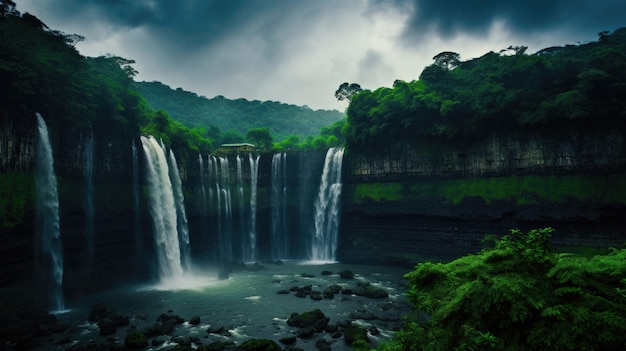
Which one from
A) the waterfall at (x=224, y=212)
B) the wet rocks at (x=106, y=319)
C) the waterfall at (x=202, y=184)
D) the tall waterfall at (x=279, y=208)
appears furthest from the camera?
the tall waterfall at (x=279, y=208)

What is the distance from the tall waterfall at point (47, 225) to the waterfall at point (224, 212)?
17.7 meters

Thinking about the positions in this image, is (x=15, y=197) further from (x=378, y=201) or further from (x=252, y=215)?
(x=378, y=201)

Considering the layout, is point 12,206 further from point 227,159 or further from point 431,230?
point 431,230

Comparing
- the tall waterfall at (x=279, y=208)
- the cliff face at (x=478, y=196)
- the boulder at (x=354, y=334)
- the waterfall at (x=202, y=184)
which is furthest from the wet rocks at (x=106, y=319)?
the cliff face at (x=478, y=196)

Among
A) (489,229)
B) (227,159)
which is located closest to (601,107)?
(489,229)

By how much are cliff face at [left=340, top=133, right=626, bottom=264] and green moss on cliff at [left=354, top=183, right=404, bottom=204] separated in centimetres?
11

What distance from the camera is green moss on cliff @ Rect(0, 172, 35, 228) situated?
742 inches

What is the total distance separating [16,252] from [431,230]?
3172cm

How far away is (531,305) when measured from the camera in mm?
5496

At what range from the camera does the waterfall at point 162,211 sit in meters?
29.9

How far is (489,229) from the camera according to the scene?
101 ft

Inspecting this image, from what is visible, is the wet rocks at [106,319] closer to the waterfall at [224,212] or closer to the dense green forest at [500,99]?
the waterfall at [224,212]

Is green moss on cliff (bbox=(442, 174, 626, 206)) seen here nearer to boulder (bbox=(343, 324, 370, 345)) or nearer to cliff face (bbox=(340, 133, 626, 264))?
cliff face (bbox=(340, 133, 626, 264))

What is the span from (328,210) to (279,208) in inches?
271
